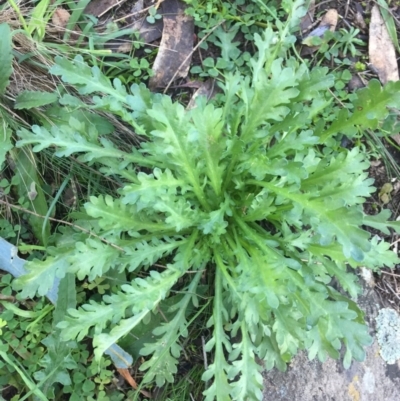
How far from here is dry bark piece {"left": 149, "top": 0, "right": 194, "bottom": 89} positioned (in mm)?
2180

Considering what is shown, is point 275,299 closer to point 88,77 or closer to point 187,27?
point 88,77

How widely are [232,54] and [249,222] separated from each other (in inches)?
30.5

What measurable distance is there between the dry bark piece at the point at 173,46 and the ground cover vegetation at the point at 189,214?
0.06m

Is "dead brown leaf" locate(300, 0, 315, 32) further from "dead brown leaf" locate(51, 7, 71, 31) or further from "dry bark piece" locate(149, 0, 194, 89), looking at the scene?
"dead brown leaf" locate(51, 7, 71, 31)

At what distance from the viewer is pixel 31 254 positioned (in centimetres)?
204

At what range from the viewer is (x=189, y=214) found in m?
1.68

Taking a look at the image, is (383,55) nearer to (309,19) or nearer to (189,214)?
(309,19)

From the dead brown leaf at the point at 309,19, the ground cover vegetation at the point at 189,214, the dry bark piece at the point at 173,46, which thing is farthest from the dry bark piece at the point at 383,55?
the dry bark piece at the point at 173,46

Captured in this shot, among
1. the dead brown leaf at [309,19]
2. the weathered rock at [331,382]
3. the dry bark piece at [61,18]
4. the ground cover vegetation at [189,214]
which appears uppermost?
the dry bark piece at [61,18]

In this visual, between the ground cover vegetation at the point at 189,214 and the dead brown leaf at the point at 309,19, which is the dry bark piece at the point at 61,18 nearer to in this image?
the ground cover vegetation at the point at 189,214

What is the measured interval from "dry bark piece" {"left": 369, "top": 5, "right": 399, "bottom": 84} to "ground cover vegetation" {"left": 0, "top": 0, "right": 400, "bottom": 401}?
0.09 m

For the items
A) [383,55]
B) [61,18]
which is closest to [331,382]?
[383,55]

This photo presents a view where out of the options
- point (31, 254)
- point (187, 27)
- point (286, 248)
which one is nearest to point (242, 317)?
point (286, 248)

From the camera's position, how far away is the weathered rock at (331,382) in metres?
1.96
